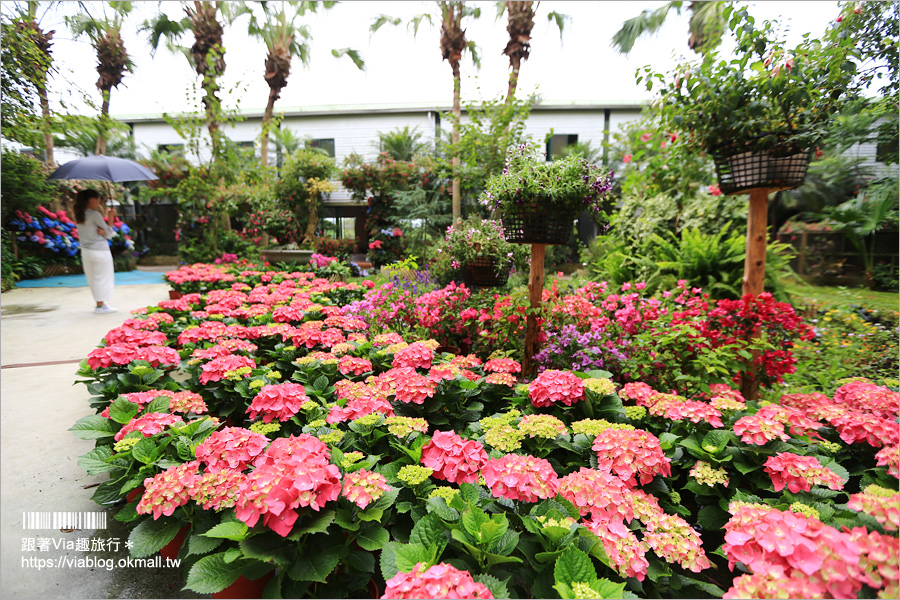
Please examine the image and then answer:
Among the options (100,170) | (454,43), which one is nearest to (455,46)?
(454,43)

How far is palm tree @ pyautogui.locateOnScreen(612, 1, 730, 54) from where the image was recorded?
2.38 meters

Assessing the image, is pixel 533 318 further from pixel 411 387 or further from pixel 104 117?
pixel 104 117

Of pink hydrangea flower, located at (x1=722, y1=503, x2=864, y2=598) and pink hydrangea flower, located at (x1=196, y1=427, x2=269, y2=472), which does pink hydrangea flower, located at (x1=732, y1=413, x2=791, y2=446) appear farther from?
pink hydrangea flower, located at (x1=196, y1=427, x2=269, y2=472)

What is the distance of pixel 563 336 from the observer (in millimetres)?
2477

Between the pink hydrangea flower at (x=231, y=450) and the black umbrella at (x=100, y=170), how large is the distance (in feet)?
8.75

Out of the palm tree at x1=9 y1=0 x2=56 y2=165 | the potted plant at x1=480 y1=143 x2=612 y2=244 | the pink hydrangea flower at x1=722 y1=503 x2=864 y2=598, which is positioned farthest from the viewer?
the potted plant at x1=480 y1=143 x2=612 y2=244

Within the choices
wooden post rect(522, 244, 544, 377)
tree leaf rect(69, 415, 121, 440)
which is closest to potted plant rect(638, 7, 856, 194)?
wooden post rect(522, 244, 544, 377)

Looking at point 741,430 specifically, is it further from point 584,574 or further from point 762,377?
point 762,377

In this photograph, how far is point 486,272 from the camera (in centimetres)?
438

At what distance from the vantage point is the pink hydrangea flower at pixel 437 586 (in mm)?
758

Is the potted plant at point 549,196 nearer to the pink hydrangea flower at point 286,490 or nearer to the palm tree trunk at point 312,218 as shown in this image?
the pink hydrangea flower at point 286,490

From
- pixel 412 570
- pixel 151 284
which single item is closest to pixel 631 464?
pixel 412 570

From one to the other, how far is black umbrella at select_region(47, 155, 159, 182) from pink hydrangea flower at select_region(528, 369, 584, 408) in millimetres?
3354

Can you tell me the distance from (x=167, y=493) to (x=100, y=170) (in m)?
4.10
